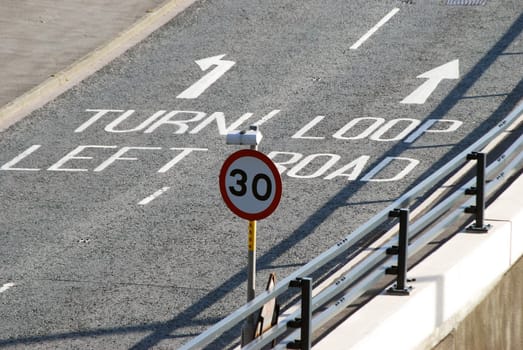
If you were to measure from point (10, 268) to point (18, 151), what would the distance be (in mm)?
5605

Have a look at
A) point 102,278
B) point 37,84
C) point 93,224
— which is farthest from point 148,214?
point 37,84

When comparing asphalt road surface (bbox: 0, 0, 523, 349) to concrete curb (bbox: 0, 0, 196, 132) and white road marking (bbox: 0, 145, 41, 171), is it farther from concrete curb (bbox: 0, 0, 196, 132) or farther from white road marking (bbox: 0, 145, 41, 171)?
concrete curb (bbox: 0, 0, 196, 132)

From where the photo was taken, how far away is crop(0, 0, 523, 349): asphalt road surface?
15461 millimetres

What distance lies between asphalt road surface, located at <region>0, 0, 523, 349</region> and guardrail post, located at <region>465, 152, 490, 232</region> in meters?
4.33

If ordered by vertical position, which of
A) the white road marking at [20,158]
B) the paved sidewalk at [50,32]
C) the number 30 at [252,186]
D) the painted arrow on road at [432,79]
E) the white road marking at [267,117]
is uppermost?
the paved sidewalk at [50,32]

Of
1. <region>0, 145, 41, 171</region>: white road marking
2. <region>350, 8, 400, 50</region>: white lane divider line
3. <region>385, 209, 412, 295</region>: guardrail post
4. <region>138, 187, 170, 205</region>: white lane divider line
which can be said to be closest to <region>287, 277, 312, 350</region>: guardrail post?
<region>385, 209, 412, 295</region>: guardrail post

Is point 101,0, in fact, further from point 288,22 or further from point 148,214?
point 148,214

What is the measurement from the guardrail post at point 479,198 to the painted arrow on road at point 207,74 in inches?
536

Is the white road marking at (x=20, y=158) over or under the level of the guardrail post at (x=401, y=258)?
over

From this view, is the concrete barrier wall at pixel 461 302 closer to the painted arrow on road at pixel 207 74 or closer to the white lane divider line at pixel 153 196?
the white lane divider line at pixel 153 196

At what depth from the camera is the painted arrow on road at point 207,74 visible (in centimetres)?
2448

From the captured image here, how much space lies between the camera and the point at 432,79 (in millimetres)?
24641

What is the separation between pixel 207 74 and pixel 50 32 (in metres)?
4.71

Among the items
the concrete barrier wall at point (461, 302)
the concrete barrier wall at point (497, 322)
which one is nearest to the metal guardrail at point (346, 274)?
the concrete barrier wall at point (461, 302)
